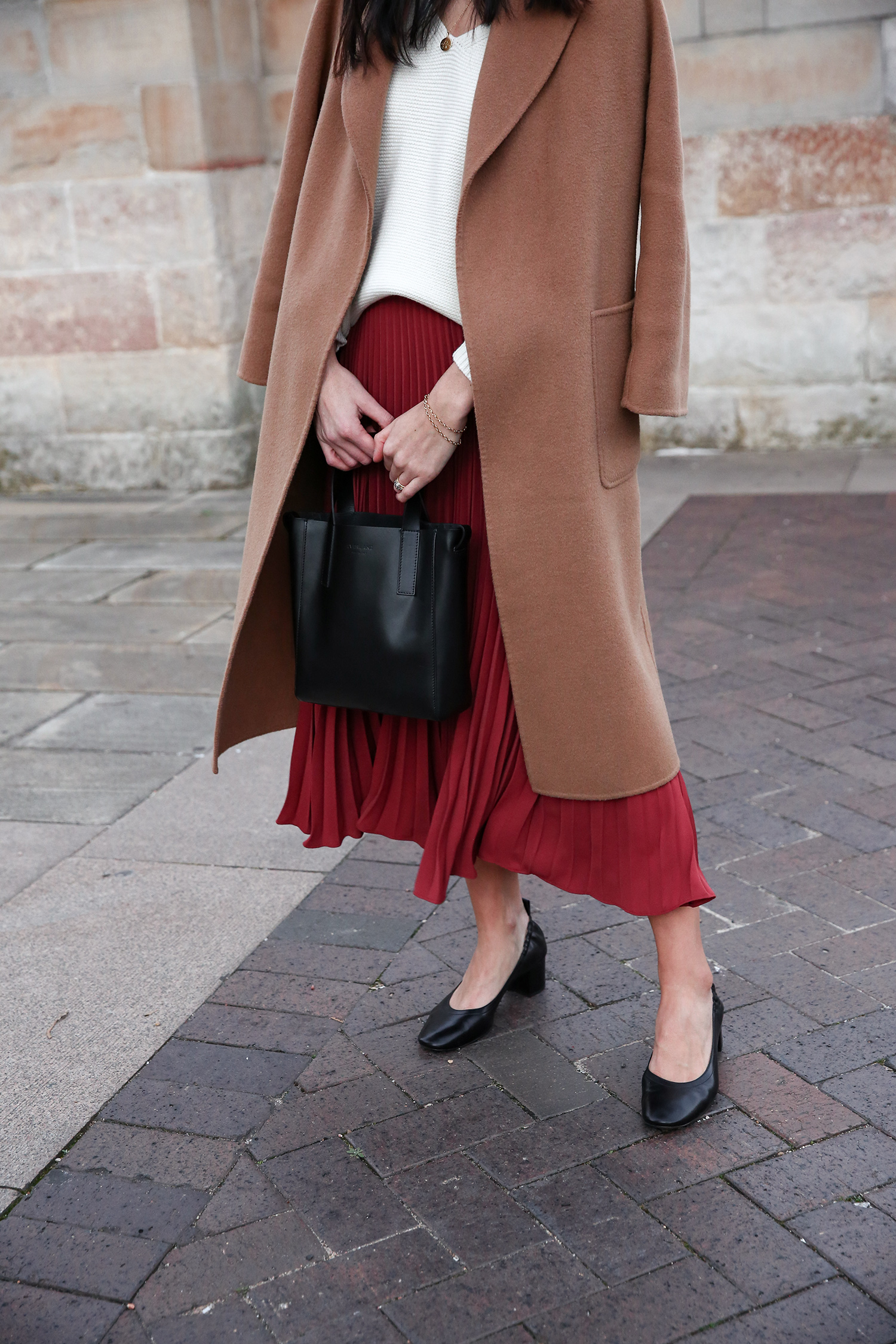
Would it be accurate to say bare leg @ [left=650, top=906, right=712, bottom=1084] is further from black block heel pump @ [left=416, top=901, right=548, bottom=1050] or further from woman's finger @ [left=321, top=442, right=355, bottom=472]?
woman's finger @ [left=321, top=442, right=355, bottom=472]

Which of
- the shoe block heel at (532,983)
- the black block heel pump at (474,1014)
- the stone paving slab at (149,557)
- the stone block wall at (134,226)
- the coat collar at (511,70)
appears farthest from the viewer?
the stone block wall at (134,226)

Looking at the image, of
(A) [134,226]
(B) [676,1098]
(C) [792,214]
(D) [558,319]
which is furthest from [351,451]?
(C) [792,214]

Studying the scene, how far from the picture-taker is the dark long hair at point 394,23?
1895 millimetres

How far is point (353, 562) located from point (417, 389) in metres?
0.28

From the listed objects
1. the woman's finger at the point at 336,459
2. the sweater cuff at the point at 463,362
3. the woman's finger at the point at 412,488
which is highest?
the sweater cuff at the point at 463,362

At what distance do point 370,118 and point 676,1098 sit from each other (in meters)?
1.56

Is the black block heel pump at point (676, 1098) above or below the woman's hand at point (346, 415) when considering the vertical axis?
below

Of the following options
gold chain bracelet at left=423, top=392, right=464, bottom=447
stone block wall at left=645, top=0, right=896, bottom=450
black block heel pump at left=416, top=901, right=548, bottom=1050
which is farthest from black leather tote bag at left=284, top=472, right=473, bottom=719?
stone block wall at left=645, top=0, right=896, bottom=450

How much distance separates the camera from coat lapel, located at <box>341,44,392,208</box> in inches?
77.8

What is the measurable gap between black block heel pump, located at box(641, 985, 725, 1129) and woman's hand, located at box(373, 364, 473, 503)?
1.00m

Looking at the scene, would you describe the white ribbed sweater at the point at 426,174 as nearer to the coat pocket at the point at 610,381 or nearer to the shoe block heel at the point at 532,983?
the coat pocket at the point at 610,381

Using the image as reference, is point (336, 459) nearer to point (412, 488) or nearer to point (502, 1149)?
point (412, 488)

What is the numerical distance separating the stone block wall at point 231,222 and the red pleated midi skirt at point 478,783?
5400 millimetres

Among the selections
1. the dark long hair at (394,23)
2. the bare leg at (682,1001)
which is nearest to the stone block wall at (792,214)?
the dark long hair at (394,23)
